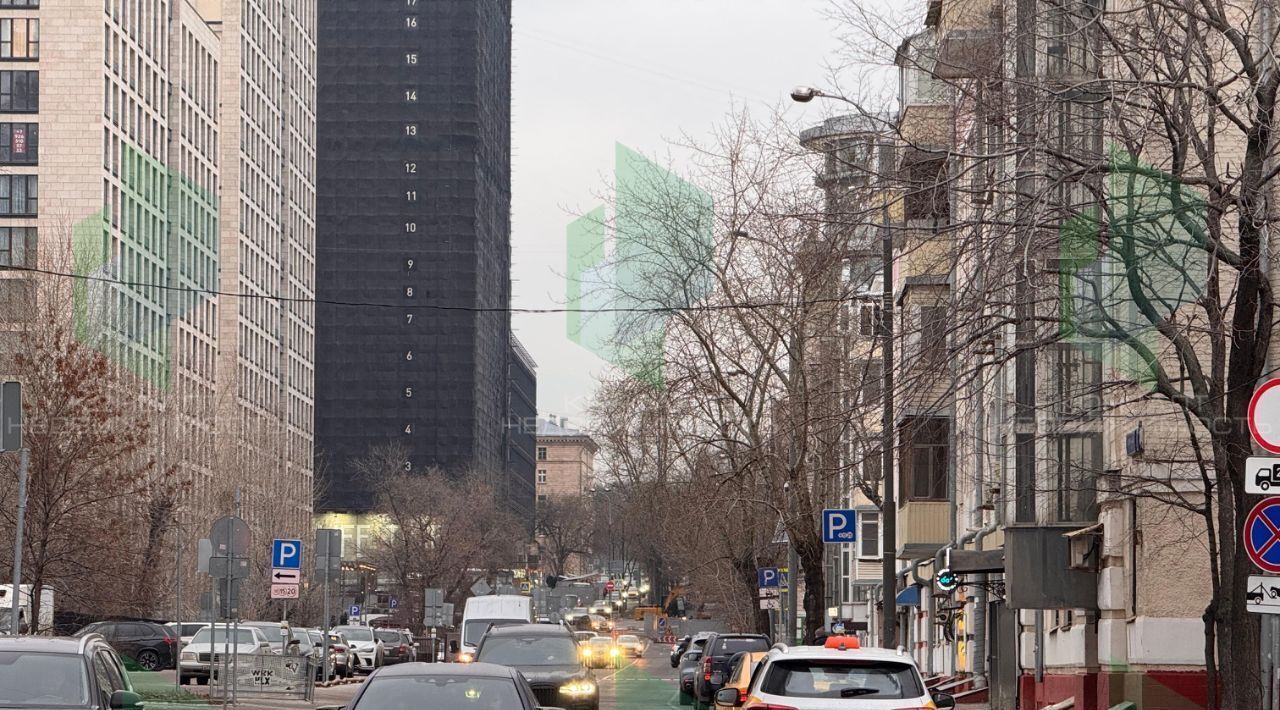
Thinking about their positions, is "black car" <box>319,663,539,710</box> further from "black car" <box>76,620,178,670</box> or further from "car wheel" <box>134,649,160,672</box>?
"car wheel" <box>134,649,160,672</box>

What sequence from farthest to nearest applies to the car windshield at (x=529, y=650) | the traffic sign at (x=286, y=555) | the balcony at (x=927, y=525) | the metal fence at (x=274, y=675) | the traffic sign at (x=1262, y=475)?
the balcony at (x=927, y=525), the metal fence at (x=274, y=675), the traffic sign at (x=286, y=555), the car windshield at (x=529, y=650), the traffic sign at (x=1262, y=475)

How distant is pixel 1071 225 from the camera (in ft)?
57.9

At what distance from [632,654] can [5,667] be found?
9535 centimetres

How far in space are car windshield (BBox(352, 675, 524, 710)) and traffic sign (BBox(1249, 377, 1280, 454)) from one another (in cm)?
573

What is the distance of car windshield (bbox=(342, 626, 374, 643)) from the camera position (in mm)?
Answer: 63875

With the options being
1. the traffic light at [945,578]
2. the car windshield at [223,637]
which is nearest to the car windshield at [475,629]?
the car windshield at [223,637]

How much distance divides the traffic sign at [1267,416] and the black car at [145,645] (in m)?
43.8

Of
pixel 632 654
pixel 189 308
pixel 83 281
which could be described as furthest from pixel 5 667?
pixel 189 308

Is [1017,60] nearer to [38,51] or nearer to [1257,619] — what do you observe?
[1257,619]

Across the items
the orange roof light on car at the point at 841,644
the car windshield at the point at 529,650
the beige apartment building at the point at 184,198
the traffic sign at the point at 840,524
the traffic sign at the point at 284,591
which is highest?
the beige apartment building at the point at 184,198

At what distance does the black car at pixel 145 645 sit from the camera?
5481 cm

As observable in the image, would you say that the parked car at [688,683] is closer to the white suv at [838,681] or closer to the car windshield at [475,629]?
the car windshield at [475,629]

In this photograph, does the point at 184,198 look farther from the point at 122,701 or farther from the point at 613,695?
the point at 122,701

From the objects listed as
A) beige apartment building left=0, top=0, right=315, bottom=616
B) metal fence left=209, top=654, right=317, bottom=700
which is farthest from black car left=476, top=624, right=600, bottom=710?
beige apartment building left=0, top=0, right=315, bottom=616
